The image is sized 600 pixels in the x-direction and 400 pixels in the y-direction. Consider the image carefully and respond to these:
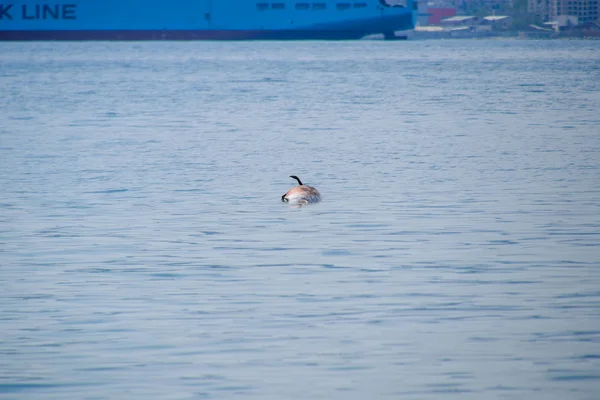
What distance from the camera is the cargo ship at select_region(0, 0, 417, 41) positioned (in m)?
141

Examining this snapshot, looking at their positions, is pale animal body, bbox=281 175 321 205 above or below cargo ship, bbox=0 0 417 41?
below

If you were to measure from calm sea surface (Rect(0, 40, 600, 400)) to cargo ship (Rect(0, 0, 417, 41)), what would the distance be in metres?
108

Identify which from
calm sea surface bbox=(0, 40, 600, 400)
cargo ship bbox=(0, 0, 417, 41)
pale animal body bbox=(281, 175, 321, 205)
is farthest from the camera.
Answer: cargo ship bbox=(0, 0, 417, 41)

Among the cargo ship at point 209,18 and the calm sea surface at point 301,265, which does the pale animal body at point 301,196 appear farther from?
the cargo ship at point 209,18

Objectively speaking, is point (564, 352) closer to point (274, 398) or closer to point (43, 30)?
point (274, 398)

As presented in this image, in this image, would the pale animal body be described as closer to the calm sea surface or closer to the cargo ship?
the calm sea surface

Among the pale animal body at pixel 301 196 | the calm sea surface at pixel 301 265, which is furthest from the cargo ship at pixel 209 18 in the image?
the pale animal body at pixel 301 196

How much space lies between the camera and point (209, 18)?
14562 cm

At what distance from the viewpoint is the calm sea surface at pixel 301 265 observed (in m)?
9.62

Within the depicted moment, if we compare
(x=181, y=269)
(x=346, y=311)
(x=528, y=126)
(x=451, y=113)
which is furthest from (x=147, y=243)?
(x=451, y=113)

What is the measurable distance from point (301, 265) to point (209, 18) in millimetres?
133748

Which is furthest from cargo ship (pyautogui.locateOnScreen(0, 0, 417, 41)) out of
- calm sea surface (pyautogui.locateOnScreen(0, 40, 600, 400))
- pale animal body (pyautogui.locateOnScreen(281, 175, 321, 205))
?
pale animal body (pyautogui.locateOnScreen(281, 175, 321, 205))

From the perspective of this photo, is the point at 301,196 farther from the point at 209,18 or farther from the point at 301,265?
the point at 209,18

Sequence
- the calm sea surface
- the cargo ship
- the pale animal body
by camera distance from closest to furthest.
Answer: the calm sea surface → the pale animal body → the cargo ship
